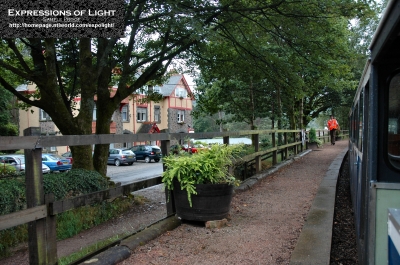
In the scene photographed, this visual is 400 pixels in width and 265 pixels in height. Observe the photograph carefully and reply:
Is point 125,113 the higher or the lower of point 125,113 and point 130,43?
the lower

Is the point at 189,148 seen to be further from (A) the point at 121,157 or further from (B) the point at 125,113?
(B) the point at 125,113

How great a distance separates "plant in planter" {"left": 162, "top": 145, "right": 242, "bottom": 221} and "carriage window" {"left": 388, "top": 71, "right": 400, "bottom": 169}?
2.35m

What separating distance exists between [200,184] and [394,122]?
254 cm

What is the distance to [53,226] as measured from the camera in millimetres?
3178

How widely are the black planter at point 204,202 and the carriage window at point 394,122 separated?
2396 mm

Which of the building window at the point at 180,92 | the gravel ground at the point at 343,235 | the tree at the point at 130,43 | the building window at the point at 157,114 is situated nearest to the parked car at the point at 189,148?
Answer: the gravel ground at the point at 343,235

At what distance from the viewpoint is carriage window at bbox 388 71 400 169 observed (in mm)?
2658

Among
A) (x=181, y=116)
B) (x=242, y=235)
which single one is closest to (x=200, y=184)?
(x=242, y=235)

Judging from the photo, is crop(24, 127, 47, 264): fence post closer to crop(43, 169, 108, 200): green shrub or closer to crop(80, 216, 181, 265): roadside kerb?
crop(80, 216, 181, 265): roadside kerb

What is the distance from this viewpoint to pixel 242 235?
4508mm

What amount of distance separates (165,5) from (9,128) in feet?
88.5

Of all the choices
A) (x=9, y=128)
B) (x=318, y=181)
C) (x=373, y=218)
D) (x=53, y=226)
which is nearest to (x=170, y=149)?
(x=53, y=226)

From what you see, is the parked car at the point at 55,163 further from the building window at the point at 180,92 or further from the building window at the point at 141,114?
the building window at the point at 180,92

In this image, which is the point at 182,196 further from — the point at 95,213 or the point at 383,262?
the point at 95,213
